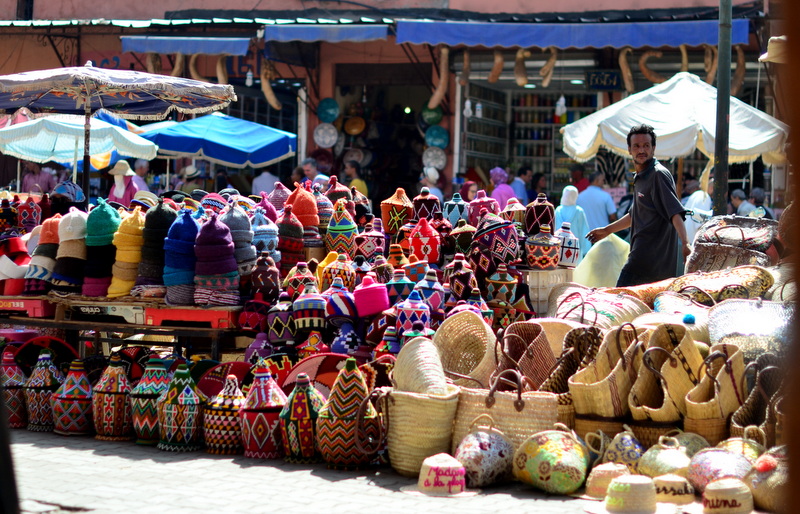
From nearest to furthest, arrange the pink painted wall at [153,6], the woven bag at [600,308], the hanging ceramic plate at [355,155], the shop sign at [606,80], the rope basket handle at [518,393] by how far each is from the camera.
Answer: the rope basket handle at [518,393], the woven bag at [600,308], the shop sign at [606,80], the hanging ceramic plate at [355,155], the pink painted wall at [153,6]

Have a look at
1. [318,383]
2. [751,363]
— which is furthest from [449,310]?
[751,363]

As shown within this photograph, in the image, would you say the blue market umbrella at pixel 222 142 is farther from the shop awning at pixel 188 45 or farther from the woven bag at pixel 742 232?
the woven bag at pixel 742 232

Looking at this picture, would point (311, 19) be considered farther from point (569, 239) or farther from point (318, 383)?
point (318, 383)

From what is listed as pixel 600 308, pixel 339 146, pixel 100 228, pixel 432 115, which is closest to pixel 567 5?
pixel 432 115

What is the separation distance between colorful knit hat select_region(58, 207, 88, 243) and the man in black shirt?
358 centimetres

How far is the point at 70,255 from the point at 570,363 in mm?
3257

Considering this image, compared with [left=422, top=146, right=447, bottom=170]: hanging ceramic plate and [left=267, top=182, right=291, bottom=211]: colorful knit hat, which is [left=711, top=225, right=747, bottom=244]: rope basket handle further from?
[left=422, top=146, right=447, bottom=170]: hanging ceramic plate

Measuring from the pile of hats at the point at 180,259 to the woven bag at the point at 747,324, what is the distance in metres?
3.02

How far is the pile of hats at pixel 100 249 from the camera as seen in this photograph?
20.5 feet

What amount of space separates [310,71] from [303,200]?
10495 mm

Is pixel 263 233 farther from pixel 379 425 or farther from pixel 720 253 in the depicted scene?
pixel 720 253

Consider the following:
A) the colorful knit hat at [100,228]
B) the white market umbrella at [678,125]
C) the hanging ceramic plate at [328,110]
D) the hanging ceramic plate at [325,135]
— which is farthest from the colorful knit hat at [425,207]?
the hanging ceramic plate at [328,110]

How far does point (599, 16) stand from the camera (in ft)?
49.5

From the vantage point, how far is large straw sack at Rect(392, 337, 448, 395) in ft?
15.9
